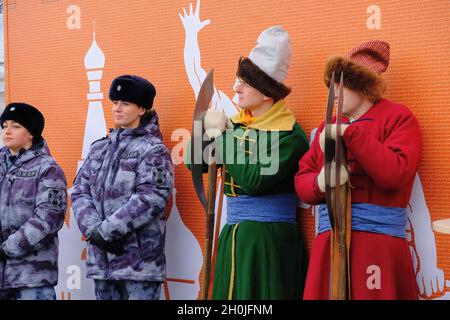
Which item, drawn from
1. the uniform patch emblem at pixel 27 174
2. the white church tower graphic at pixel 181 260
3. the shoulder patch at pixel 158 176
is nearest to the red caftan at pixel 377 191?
the shoulder patch at pixel 158 176

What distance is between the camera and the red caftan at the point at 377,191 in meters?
3.49

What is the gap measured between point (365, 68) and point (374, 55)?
0.11m

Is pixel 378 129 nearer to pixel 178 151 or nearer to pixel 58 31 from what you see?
pixel 178 151

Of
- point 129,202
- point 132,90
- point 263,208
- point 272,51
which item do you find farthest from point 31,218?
point 272,51

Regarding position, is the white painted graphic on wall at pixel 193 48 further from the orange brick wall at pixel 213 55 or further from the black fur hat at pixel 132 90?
the black fur hat at pixel 132 90

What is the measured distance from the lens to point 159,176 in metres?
4.48

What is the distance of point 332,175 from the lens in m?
3.53

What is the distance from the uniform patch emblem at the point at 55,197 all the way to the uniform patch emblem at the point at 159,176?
2.03 ft

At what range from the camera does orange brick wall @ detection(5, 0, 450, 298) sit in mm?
3787

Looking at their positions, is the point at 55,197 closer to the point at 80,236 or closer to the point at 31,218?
the point at 31,218

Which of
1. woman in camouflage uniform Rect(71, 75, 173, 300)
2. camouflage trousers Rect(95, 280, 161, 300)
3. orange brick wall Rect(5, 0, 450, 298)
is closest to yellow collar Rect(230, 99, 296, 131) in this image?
orange brick wall Rect(5, 0, 450, 298)

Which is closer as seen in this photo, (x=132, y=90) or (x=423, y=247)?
(x=423, y=247)

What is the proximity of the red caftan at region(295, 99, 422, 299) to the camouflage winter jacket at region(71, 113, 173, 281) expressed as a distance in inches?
38.5

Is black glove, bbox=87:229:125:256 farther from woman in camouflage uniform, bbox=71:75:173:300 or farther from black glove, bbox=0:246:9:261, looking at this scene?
black glove, bbox=0:246:9:261
